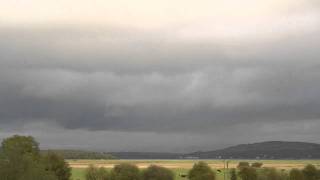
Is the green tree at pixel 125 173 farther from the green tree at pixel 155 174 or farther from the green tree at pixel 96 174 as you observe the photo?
the green tree at pixel 96 174

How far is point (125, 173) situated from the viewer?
7313 inches

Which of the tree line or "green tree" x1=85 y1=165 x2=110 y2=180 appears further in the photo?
"green tree" x1=85 y1=165 x2=110 y2=180

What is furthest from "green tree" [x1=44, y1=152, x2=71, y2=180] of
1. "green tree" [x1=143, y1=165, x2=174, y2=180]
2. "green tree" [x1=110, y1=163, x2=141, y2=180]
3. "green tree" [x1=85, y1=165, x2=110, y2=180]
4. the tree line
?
"green tree" [x1=143, y1=165, x2=174, y2=180]

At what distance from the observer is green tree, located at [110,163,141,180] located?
18488 centimetres

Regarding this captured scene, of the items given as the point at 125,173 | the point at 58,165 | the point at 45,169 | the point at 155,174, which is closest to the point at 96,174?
the point at 125,173

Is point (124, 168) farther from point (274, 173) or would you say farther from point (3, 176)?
point (3, 176)

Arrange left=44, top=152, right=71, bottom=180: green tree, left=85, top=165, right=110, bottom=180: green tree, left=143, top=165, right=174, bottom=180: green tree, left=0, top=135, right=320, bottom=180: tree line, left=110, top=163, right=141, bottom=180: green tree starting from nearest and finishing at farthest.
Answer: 1. left=0, top=135, right=320, bottom=180: tree line
2. left=44, top=152, right=71, bottom=180: green tree
3. left=110, top=163, right=141, bottom=180: green tree
4. left=143, top=165, right=174, bottom=180: green tree
5. left=85, top=165, right=110, bottom=180: green tree

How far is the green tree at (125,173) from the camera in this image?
607 feet

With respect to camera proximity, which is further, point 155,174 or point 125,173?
point 155,174

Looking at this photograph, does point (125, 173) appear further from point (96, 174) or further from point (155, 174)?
point (96, 174)

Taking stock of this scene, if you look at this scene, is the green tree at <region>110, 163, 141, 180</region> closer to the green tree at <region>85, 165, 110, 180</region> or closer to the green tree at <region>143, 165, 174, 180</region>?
the green tree at <region>143, 165, 174, 180</region>

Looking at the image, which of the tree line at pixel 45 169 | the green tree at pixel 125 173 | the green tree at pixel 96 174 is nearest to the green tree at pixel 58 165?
the tree line at pixel 45 169

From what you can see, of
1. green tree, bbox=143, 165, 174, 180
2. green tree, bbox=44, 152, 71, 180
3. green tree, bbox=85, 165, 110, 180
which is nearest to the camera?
green tree, bbox=44, 152, 71, 180

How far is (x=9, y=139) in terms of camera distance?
156 metres
